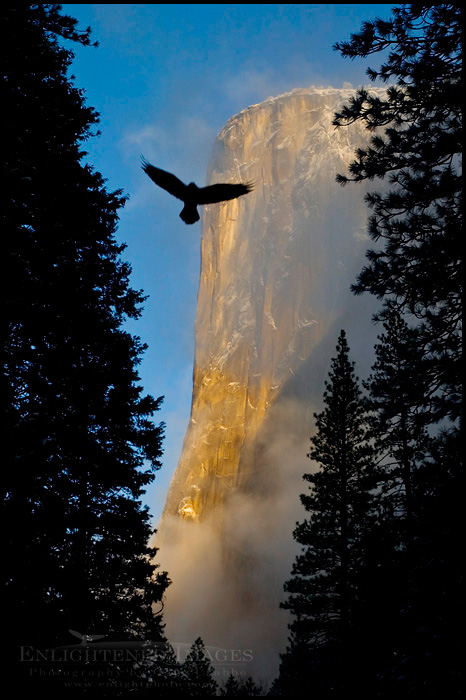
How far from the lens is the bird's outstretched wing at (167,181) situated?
595 centimetres

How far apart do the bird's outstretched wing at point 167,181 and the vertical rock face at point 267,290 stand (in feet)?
221

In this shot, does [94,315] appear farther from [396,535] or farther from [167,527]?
[167,527]

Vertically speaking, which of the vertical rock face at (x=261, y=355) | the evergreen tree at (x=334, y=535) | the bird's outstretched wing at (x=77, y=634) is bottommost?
the bird's outstretched wing at (x=77, y=634)

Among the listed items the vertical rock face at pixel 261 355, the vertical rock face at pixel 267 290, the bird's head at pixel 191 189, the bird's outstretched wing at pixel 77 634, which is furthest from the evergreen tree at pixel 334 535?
the vertical rock face at pixel 267 290

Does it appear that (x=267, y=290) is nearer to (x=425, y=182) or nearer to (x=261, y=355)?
(x=261, y=355)

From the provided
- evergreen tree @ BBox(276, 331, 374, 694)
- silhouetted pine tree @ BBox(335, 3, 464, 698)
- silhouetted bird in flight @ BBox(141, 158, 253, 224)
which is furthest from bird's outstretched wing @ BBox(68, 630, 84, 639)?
evergreen tree @ BBox(276, 331, 374, 694)

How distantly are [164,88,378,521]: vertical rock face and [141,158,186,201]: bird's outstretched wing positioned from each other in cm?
6734

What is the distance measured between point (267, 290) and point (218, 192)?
79.3 m

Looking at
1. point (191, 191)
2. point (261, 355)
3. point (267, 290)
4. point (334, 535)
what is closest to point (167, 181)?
point (191, 191)

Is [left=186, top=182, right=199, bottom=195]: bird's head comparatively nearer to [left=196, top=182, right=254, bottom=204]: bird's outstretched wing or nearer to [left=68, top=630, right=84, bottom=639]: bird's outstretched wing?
[left=196, top=182, right=254, bottom=204]: bird's outstretched wing

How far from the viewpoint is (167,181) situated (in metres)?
6.03

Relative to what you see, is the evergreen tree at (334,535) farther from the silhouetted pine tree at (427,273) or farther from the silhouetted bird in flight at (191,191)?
the silhouetted bird in flight at (191,191)

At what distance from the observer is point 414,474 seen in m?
9.81

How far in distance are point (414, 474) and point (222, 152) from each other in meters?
93.3
